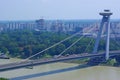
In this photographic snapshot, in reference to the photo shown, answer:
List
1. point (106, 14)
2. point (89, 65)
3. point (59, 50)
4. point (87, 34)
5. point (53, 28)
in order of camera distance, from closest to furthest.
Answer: point (89, 65)
point (106, 14)
point (59, 50)
point (87, 34)
point (53, 28)

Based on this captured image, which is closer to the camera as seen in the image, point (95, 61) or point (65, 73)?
point (65, 73)

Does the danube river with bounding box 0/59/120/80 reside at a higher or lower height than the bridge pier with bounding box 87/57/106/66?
lower

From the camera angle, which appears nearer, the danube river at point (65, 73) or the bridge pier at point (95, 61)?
the danube river at point (65, 73)

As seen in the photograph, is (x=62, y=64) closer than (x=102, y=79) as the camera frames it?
No

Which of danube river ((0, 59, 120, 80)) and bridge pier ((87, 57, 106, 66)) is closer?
danube river ((0, 59, 120, 80))

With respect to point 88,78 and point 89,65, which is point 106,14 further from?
point 88,78

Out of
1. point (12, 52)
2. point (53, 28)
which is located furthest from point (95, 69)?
point (53, 28)

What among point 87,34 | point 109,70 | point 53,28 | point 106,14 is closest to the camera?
point 109,70

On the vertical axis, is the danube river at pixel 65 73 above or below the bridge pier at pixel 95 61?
below
